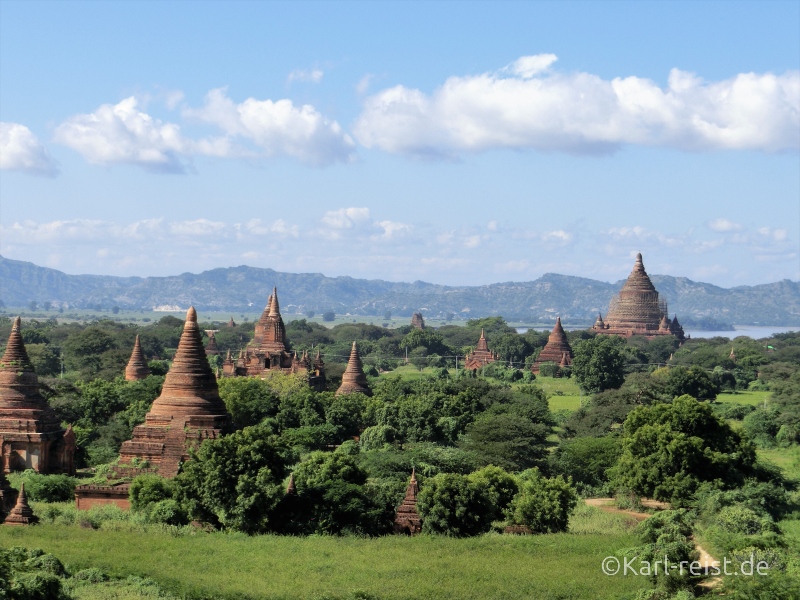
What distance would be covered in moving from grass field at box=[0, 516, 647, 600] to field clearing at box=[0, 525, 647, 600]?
3cm

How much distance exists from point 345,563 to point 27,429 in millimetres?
19487

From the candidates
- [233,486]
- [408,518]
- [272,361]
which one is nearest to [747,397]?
[272,361]

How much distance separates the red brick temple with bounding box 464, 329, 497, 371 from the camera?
12156 centimetres

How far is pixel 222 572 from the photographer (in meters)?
35.1

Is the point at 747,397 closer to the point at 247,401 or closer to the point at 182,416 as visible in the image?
the point at 247,401

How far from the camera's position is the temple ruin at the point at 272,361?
276 feet

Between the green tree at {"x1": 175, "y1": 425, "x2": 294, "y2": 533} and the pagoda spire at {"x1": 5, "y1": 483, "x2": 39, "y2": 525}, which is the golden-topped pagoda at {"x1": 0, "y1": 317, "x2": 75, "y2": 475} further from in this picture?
the green tree at {"x1": 175, "y1": 425, "x2": 294, "y2": 533}

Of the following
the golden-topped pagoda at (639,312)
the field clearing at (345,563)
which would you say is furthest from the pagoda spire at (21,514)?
the golden-topped pagoda at (639,312)

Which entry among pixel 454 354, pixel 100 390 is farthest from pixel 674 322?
pixel 100 390

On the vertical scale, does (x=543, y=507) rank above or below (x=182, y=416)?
below

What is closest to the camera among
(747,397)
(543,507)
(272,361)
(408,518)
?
(408,518)

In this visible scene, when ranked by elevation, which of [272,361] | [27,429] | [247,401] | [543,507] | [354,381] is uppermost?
[272,361]

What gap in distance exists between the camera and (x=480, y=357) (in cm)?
12562

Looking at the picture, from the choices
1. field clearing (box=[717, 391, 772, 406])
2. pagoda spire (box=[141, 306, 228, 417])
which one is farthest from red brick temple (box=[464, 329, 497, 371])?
pagoda spire (box=[141, 306, 228, 417])
